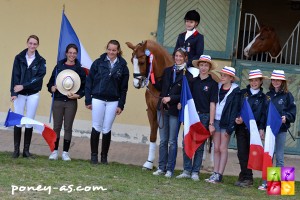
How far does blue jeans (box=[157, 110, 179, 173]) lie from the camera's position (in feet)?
31.7

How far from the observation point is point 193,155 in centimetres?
945

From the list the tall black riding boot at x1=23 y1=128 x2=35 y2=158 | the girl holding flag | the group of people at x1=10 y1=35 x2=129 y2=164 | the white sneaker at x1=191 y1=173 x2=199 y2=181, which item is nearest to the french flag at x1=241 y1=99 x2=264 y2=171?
the white sneaker at x1=191 y1=173 x2=199 y2=181

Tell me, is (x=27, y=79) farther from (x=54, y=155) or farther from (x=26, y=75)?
(x=54, y=155)

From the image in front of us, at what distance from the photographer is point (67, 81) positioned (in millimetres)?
10188

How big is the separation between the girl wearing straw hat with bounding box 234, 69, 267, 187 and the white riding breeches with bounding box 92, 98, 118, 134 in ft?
5.99

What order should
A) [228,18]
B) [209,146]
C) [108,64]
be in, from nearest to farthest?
[108,64] < [209,146] < [228,18]

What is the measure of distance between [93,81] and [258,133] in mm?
2474

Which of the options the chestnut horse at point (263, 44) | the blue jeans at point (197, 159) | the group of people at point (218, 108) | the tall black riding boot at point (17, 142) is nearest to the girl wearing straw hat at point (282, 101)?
the group of people at point (218, 108)

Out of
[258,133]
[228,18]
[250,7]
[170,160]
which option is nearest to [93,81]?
[170,160]

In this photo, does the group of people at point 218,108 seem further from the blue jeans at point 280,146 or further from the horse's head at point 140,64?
the horse's head at point 140,64

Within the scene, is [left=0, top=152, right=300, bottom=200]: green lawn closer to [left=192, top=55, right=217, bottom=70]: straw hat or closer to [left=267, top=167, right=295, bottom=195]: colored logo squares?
[left=267, top=167, right=295, bottom=195]: colored logo squares

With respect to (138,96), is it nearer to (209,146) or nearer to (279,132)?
(209,146)

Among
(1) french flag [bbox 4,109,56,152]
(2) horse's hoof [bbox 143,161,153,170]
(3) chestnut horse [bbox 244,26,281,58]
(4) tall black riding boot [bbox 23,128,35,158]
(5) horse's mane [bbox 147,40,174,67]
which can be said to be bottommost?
(2) horse's hoof [bbox 143,161,153,170]

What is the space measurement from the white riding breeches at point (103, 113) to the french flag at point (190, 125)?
115 centimetres
